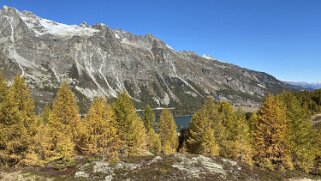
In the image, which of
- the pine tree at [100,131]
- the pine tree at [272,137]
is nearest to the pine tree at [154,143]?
the pine tree at [100,131]

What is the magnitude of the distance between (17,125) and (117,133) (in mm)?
17576

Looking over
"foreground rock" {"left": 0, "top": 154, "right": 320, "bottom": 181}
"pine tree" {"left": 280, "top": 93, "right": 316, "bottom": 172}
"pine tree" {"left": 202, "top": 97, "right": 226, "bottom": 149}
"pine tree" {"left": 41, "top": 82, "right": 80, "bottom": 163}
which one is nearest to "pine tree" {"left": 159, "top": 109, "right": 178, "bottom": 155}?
"pine tree" {"left": 202, "top": 97, "right": 226, "bottom": 149}

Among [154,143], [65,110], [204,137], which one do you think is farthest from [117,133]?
[154,143]

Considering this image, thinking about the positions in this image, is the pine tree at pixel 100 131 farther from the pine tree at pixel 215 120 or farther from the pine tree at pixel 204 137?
the pine tree at pixel 215 120

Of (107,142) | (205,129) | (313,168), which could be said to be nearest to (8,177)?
(107,142)

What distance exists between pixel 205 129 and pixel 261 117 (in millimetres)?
10600

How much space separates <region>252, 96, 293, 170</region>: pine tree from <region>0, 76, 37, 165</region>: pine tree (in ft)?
112

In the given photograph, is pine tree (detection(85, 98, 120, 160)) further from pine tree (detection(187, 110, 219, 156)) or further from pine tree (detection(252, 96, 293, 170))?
pine tree (detection(252, 96, 293, 170))

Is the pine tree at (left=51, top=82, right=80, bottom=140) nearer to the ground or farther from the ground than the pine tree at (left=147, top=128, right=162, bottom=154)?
farther from the ground

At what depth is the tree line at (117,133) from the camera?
135 ft

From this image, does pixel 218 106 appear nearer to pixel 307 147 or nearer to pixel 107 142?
pixel 307 147

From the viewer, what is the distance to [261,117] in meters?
52.8

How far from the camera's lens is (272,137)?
52.3 m

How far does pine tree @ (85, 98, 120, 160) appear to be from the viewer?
161ft
